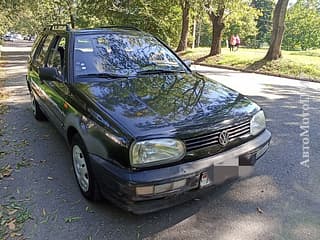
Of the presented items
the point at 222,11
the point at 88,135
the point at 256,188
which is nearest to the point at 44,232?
the point at 88,135

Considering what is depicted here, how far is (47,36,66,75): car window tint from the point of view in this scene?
12.2ft

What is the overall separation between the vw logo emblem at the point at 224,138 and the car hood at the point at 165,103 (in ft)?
0.31

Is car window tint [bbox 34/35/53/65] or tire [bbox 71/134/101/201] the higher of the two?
car window tint [bbox 34/35/53/65]

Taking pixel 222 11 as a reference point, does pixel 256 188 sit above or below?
below

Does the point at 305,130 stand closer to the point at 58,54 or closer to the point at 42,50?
the point at 58,54

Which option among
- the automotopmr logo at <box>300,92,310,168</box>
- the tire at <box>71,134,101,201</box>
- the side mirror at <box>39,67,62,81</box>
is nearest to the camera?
the tire at <box>71,134,101,201</box>

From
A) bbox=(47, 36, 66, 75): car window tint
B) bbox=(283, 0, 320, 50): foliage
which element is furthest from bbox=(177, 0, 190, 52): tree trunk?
bbox=(283, 0, 320, 50): foliage

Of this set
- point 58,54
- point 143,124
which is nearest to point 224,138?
point 143,124

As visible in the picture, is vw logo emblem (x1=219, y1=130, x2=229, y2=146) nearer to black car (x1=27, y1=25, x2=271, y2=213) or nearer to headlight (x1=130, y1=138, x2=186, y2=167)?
black car (x1=27, y1=25, x2=271, y2=213)

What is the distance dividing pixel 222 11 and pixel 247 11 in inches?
116

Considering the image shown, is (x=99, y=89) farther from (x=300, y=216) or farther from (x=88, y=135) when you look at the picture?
(x=300, y=216)

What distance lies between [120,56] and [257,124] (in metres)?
1.75

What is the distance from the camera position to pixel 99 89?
310 centimetres

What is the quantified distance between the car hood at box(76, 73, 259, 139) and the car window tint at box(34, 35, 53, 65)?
1823 millimetres
